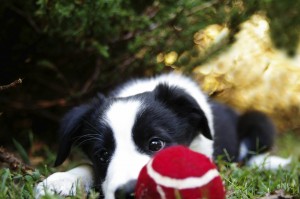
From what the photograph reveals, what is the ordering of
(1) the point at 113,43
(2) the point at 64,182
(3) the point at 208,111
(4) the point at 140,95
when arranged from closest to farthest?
(2) the point at 64,182
(4) the point at 140,95
(3) the point at 208,111
(1) the point at 113,43

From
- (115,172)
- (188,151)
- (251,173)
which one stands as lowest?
(251,173)

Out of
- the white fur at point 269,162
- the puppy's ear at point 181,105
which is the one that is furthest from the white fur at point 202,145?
the white fur at point 269,162

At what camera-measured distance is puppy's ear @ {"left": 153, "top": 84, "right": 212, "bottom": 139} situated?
321cm

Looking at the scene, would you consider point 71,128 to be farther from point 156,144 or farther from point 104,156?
point 156,144

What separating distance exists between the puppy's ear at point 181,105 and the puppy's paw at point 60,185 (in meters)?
0.76

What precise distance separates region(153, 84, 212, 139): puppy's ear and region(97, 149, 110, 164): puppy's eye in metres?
0.56

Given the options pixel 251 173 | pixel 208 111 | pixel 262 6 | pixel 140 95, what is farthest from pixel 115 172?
pixel 262 6

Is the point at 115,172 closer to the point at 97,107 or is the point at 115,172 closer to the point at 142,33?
the point at 97,107

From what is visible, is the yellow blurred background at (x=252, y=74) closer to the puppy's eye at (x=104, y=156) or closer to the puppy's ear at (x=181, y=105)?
the puppy's ear at (x=181, y=105)

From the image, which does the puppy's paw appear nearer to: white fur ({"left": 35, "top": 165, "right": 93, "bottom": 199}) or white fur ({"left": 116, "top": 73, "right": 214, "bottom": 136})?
white fur ({"left": 35, "top": 165, "right": 93, "bottom": 199})

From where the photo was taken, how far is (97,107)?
3.29 metres

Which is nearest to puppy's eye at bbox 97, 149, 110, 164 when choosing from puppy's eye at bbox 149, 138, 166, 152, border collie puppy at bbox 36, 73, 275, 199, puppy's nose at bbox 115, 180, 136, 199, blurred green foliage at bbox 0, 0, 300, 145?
border collie puppy at bbox 36, 73, 275, 199

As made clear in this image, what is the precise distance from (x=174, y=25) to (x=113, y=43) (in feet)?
1.75

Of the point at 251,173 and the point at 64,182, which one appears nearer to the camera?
the point at 64,182
